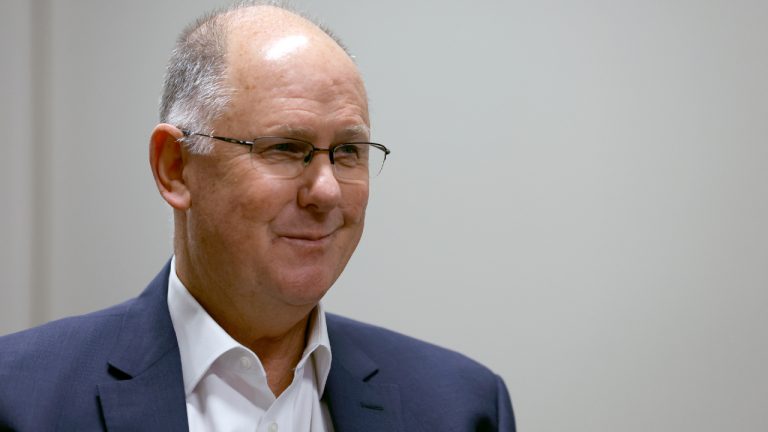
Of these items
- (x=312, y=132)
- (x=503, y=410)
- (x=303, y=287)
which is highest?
(x=312, y=132)

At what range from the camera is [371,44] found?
231 centimetres

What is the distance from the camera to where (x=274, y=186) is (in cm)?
136

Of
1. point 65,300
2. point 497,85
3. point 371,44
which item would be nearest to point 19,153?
point 65,300

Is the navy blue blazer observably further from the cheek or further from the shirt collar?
the cheek

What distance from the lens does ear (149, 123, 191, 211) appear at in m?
1.44

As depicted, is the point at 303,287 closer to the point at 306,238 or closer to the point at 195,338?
the point at 306,238

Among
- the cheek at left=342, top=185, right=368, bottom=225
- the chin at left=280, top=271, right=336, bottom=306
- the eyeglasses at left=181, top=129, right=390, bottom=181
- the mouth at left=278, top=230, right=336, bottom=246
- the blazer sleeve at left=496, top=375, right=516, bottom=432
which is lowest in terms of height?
the blazer sleeve at left=496, top=375, right=516, bottom=432

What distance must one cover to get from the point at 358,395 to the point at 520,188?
877 mm

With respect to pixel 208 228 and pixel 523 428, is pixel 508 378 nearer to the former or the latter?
pixel 523 428

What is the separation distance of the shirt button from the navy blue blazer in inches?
4.3

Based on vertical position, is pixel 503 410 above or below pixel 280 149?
below

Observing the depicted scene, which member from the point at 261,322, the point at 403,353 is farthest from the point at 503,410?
the point at 261,322

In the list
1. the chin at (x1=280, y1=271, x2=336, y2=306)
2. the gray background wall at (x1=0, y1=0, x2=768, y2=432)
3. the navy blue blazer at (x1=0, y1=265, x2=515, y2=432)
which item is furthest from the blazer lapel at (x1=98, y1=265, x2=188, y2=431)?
the gray background wall at (x1=0, y1=0, x2=768, y2=432)

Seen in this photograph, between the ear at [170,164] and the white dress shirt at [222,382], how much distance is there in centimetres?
17
